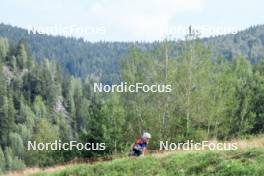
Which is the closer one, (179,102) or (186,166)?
(186,166)

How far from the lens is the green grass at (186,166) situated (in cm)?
1864

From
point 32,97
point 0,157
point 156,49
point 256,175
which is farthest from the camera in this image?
point 32,97

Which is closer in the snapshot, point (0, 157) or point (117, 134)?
point (117, 134)

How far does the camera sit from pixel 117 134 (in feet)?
177

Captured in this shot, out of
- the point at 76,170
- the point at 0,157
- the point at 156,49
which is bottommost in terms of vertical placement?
the point at 0,157

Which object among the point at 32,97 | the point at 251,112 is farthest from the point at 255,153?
the point at 32,97

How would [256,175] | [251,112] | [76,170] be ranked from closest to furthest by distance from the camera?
[256,175] → [76,170] → [251,112]

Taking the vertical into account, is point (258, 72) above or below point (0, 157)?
above

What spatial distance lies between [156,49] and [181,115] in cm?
606

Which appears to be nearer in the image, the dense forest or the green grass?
the green grass

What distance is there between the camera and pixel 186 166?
20.6 meters

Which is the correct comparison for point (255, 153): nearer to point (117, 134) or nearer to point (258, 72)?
point (117, 134)

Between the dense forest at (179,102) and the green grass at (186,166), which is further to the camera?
the dense forest at (179,102)

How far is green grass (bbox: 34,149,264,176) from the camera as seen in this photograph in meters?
Answer: 18.6
